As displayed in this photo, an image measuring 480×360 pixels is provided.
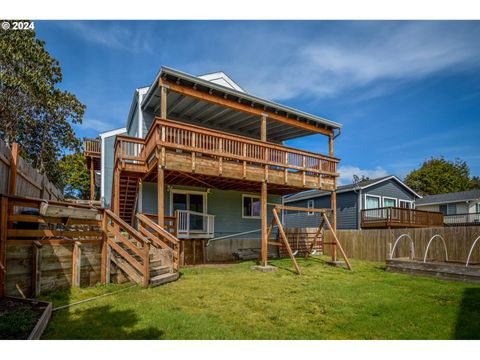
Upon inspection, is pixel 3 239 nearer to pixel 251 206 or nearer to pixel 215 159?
pixel 215 159

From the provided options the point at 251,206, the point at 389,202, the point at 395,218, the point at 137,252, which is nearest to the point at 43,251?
the point at 137,252

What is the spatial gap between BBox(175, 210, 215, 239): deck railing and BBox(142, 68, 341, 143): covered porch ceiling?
14.7 ft

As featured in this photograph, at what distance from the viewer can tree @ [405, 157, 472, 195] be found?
43.3m

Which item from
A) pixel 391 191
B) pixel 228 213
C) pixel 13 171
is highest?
pixel 391 191

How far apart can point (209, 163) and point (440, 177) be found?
44721 mm

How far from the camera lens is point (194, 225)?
13.9 metres

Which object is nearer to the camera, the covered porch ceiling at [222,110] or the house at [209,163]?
the house at [209,163]

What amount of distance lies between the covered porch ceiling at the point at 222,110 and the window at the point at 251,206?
3.47 meters

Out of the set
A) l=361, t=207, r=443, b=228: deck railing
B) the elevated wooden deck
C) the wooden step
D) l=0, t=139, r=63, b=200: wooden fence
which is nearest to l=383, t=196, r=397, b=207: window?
l=361, t=207, r=443, b=228: deck railing

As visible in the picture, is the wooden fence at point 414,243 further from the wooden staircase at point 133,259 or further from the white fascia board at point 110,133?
the white fascia board at point 110,133

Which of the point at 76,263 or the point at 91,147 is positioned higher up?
the point at 91,147

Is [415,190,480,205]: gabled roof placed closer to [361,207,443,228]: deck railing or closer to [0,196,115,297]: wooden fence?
[361,207,443,228]: deck railing

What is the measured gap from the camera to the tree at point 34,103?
54.7 ft

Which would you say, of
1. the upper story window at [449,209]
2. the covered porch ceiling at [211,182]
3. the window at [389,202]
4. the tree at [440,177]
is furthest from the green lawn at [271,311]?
the tree at [440,177]
